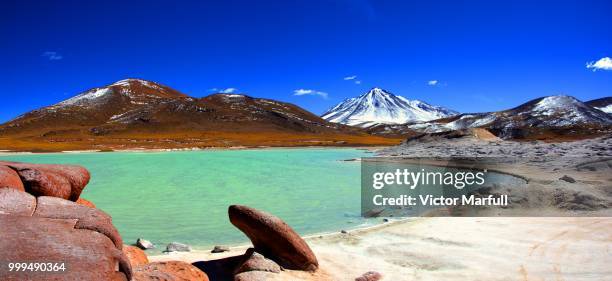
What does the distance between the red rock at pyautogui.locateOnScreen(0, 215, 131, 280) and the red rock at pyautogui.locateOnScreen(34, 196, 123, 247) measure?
14 centimetres

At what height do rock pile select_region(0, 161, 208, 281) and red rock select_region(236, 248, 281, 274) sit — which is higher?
rock pile select_region(0, 161, 208, 281)

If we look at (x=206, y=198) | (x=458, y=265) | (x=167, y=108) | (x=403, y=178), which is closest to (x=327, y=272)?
(x=458, y=265)

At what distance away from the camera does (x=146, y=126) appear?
134 metres

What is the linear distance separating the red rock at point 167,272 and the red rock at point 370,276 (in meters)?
2.82

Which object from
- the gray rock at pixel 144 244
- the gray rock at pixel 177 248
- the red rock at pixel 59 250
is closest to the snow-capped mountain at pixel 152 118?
the gray rock at pixel 144 244

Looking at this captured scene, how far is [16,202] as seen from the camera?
523cm

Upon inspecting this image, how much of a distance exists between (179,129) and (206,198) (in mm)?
118046

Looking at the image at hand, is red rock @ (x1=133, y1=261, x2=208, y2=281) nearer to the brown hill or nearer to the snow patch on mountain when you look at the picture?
the brown hill

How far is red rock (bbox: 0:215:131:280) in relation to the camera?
4.15 m

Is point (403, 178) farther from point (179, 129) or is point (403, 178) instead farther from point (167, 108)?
point (167, 108)

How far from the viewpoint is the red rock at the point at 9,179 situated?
5.53m

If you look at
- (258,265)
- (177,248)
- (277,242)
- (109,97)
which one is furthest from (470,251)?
(109,97)

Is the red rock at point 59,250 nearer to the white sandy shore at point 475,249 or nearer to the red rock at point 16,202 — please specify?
the red rock at point 16,202

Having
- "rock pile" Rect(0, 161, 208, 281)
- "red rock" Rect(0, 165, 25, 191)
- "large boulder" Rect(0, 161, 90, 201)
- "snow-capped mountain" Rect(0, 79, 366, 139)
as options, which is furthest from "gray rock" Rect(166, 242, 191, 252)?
"snow-capped mountain" Rect(0, 79, 366, 139)
